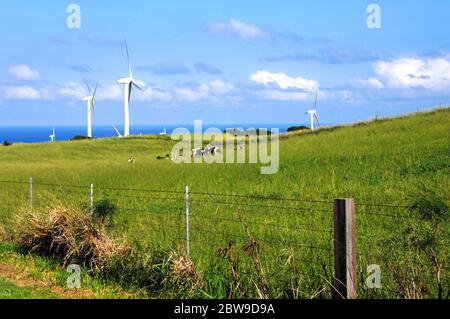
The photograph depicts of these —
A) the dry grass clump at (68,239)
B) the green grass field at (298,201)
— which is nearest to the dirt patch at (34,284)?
the dry grass clump at (68,239)

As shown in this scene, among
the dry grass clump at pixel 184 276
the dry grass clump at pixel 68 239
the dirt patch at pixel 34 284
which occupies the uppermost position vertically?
the dry grass clump at pixel 68 239

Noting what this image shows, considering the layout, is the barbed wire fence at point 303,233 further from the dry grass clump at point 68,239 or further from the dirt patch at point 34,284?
the dirt patch at point 34,284

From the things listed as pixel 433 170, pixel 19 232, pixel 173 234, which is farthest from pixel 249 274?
pixel 433 170

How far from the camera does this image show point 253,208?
17.2 meters

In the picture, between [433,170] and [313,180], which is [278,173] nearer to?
[313,180]

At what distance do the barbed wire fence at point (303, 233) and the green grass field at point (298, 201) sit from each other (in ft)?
0.12

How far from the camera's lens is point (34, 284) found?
10133 mm

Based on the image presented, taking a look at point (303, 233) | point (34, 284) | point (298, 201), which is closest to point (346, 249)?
point (34, 284)

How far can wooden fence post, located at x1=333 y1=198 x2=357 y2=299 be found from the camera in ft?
23.2

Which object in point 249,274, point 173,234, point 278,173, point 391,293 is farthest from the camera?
point 278,173

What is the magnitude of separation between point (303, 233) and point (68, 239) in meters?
4.90

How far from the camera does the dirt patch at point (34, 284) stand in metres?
9.33

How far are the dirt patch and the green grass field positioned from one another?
145 cm
